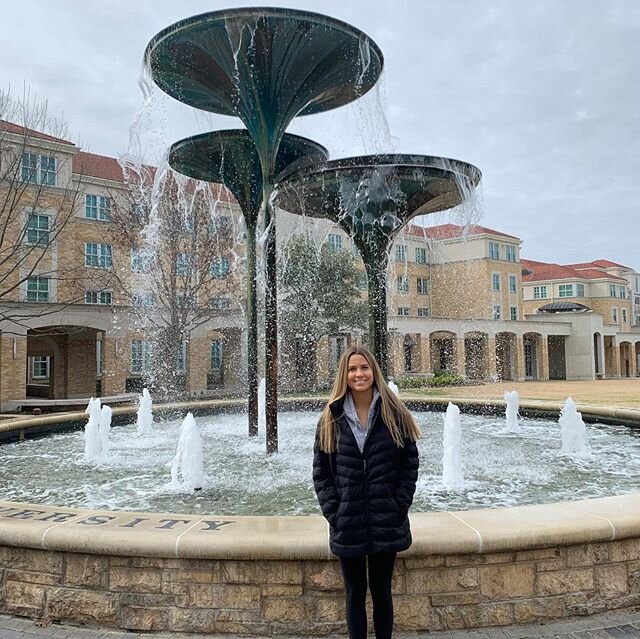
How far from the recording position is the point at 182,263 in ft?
88.9

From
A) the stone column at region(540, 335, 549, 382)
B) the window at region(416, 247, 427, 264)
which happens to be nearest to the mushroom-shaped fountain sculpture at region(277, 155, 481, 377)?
the window at region(416, 247, 427, 264)

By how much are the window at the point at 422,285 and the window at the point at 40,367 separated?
27409 millimetres

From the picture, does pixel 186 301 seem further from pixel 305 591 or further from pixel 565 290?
pixel 565 290

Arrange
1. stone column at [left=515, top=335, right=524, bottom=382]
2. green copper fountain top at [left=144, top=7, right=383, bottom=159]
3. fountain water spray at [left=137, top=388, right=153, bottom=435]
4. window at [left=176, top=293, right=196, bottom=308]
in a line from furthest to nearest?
stone column at [left=515, top=335, right=524, bottom=382], window at [left=176, top=293, right=196, bottom=308], fountain water spray at [left=137, top=388, right=153, bottom=435], green copper fountain top at [left=144, top=7, right=383, bottom=159]

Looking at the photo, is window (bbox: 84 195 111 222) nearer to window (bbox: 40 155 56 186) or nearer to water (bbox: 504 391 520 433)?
window (bbox: 40 155 56 186)

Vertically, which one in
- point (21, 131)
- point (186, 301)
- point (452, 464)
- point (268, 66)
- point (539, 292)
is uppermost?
point (21, 131)

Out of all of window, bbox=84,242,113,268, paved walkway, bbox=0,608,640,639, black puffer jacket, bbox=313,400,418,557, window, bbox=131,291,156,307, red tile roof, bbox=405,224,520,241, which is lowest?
paved walkway, bbox=0,608,640,639

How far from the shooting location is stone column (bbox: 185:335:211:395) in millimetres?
31125

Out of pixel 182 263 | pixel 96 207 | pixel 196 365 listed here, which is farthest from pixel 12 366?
pixel 96 207

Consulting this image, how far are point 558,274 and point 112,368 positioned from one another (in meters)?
46.8

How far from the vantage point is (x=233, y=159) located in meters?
10.6

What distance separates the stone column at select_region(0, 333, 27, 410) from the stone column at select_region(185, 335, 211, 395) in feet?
25.7

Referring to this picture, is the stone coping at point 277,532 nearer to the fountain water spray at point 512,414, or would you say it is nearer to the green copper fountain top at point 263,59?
the green copper fountain top at point 263,59

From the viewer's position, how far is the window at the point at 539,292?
60478 millimetres
